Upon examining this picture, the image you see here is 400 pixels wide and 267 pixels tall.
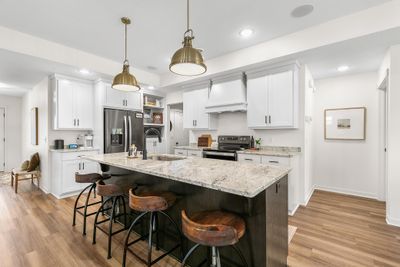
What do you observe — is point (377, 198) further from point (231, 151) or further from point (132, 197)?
point (132, 197)

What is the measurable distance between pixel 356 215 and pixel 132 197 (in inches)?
135

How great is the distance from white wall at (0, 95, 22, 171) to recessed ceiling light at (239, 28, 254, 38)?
7585 millimetres

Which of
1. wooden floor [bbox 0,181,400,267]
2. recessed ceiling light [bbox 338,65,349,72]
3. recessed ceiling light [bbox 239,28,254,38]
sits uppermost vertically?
recessed ceiling light [bbox 239,28,254,38]

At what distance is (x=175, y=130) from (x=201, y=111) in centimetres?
190

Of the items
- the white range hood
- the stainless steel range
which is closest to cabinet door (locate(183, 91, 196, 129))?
the white range hood

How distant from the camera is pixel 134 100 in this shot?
489cm

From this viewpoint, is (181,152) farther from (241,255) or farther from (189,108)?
(241,255)

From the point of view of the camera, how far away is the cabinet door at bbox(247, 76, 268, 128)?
363 centimetres

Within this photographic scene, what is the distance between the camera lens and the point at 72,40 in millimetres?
3176

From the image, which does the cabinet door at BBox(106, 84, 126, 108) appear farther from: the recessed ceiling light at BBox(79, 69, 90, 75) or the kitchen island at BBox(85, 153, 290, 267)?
the kitchen island at BBox(85, 153, 290, 267)

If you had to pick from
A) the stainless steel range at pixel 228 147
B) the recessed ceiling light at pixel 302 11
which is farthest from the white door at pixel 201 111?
the recessed ceiling light at pixel 302 11

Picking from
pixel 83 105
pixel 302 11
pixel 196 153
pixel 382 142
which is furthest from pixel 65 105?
pixel 382 142

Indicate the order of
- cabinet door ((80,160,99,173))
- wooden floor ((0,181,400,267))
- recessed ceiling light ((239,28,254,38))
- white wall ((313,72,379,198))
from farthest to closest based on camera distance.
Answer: cabinet door ((80,160,99,173)) < white wall ((313,72,379,198)) < recessed ceiling light ((239,28,254,38)) < wooden floor ((0,181,400,267))

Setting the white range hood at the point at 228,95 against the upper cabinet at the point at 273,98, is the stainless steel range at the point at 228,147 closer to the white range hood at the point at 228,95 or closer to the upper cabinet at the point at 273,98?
the upper cabinet at the point at 273,98
